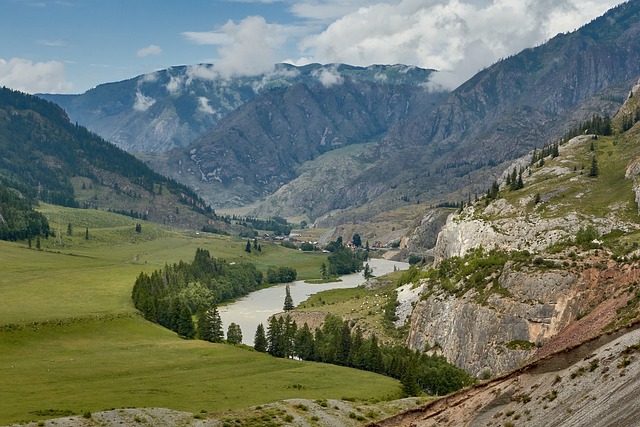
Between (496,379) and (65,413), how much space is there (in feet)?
171

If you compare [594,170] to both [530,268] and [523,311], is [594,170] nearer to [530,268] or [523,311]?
[530,268]

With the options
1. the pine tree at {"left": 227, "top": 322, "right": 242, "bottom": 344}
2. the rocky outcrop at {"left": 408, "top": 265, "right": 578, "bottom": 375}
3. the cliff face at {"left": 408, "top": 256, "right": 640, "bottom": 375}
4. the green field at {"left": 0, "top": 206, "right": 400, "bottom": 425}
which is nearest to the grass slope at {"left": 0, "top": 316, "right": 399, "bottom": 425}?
the green field at {"left": 0, "top": 206, "right": 400, "bottom": 425}

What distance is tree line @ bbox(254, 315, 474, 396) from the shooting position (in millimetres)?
119062

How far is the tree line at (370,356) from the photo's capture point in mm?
119062

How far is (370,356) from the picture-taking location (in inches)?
5305

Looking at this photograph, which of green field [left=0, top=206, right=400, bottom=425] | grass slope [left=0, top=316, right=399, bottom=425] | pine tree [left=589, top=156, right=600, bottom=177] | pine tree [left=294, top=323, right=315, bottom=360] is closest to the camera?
grass slope [left=0, top=316, right=399, bottom=425]

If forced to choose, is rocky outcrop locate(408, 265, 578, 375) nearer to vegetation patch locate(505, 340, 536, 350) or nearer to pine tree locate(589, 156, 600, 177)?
vegetation patch locate(505, 340, 536, 350)

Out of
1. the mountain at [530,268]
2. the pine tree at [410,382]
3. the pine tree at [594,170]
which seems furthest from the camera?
the pine tree at [594,170]

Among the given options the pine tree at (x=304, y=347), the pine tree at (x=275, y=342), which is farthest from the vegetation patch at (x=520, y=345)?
the pine tree at (x=275, y=342)

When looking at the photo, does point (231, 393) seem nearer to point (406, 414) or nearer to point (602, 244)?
point (406, 414)

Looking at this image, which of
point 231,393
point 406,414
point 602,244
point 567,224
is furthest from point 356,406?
point 567,224

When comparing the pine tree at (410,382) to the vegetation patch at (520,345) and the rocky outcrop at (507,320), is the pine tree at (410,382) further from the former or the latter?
the vegetation patch at (520,345)

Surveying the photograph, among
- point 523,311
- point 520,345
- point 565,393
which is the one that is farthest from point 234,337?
point 565,393

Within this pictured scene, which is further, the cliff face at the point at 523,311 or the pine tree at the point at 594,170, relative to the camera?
the pine tree at the point at 594,170
